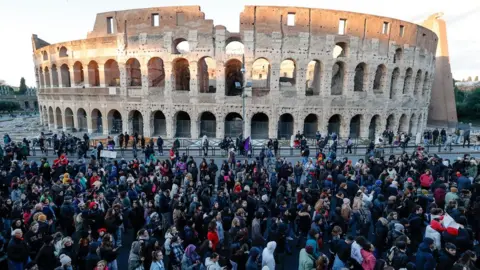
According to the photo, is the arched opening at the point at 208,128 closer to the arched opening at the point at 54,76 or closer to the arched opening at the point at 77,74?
the arched opening at the point at 77,74

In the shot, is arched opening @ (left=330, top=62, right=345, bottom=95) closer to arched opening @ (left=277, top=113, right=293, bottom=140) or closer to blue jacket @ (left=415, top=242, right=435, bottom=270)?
arched opening @ (left=277, top=113, right=293, bottom=140)

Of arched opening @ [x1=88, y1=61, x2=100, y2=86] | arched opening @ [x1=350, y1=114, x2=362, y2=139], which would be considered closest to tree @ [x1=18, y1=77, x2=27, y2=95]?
arched opening @ [x1=88, y1=61, x2=100, y2=86]

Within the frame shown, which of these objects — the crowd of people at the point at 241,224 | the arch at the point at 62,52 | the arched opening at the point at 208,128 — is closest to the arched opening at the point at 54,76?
the arch at the point at 62,52

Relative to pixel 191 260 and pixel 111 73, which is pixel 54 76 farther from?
pixel 191 260

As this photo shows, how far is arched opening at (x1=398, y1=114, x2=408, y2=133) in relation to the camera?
31812 mm

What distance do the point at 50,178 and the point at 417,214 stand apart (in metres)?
14.3

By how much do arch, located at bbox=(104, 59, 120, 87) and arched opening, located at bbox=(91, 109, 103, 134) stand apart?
3.48 m

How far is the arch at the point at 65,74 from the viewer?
32753 mm

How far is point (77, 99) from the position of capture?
3100cm

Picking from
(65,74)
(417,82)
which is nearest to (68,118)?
(65,74)

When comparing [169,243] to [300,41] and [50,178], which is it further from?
[300,41]

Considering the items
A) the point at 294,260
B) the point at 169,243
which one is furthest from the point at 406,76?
the point at 169,243

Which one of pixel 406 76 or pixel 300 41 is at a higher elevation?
pixel 300 41

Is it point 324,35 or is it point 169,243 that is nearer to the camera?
point 169,243
